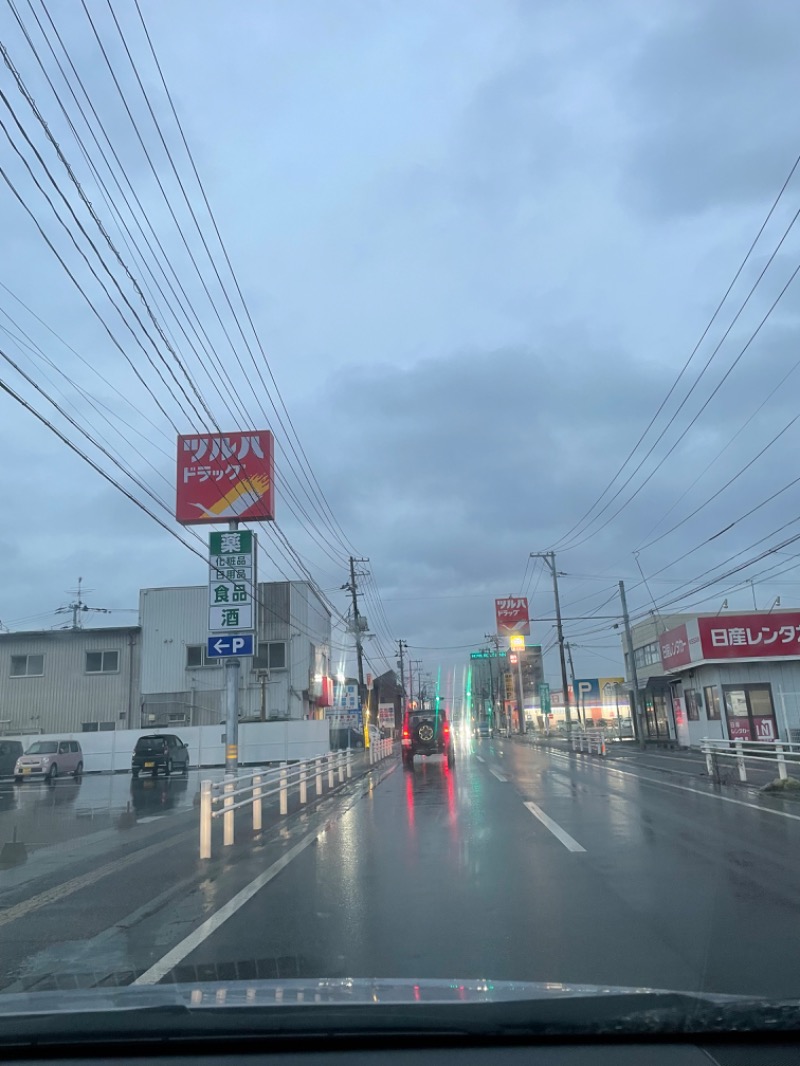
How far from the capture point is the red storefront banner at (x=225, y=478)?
24609 millimetres

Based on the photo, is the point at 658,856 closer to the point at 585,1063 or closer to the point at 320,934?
the point at 320,934

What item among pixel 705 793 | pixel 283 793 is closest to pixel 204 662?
pixel 283 793

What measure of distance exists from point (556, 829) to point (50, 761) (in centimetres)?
2578

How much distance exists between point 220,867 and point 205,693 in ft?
117

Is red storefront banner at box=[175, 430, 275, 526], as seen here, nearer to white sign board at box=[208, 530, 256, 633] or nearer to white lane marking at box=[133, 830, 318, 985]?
white sign board at box=[208, 530, 256, 633]

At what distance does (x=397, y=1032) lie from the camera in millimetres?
3617

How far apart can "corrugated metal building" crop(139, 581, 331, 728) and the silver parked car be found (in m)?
9.69

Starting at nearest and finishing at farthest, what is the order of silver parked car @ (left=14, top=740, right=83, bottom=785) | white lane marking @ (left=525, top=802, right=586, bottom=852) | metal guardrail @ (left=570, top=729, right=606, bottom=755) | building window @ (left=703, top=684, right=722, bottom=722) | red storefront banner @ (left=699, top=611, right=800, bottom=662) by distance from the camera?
white lane marking @ (left=525, top=802, right=586, bottom=852) < silver parked car @ (left=14, top=740, right=83, bottom=785) < red storefront banner @ (left=699, top=611, right=800, bottom=662) < building window @ (left=703, top=684, right=722, bottom=722) < metal guardrail @ (left=570, top=729, right=606, bottom=755)

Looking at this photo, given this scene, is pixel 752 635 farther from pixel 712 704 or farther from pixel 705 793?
pixel 705 793

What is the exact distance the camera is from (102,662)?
4556 cm

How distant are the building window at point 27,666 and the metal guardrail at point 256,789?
23.4 metres

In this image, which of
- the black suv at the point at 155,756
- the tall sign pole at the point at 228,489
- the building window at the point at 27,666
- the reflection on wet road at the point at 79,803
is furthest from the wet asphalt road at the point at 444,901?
the building window at the point at 27,666

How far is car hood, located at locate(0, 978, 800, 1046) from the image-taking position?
363 centimetres

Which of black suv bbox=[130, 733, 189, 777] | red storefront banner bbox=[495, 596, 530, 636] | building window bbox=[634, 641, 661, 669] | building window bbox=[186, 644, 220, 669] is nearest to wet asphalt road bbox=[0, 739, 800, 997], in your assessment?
black suv bbox=[130, 733, 189, 777]
